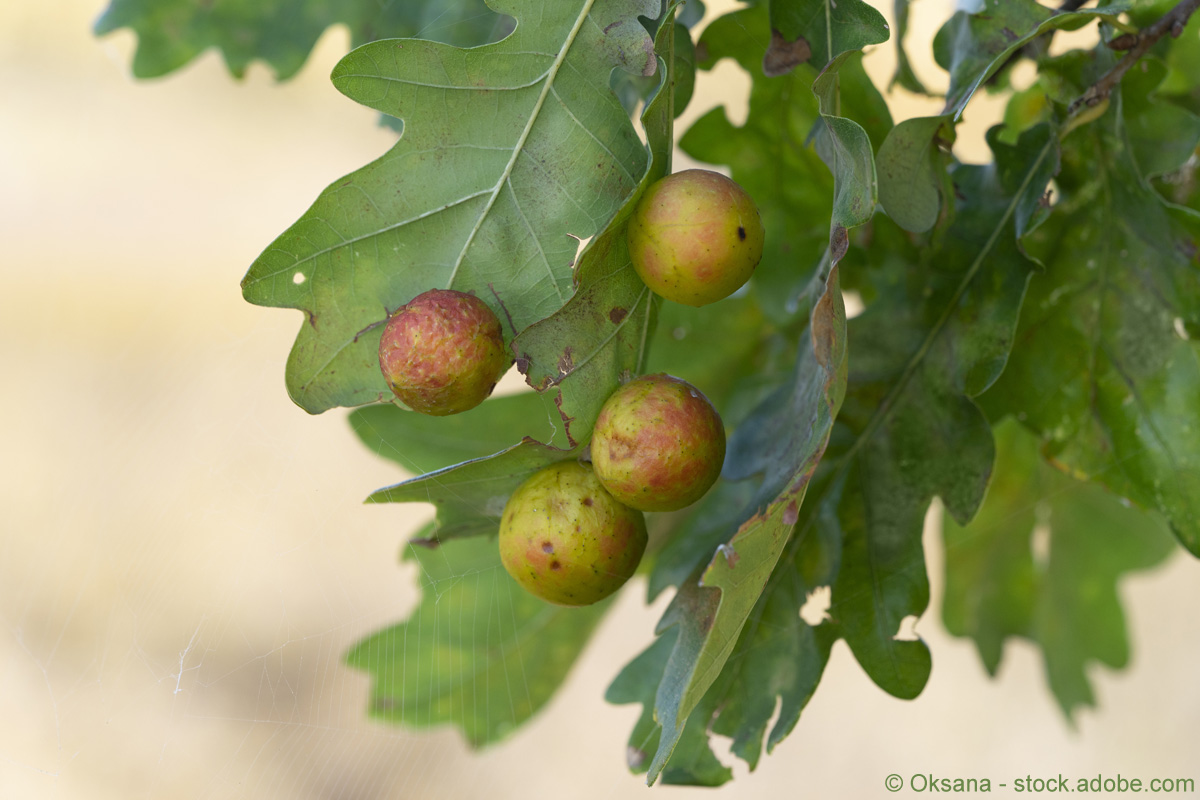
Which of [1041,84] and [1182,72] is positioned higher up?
[1041,84]

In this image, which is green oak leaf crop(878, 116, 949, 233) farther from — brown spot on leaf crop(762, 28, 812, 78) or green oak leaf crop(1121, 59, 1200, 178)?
green oak leaf crop(1121, 59, 1200, 178)

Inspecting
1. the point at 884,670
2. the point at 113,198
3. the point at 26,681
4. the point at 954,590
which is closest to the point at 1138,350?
the point at 884,670

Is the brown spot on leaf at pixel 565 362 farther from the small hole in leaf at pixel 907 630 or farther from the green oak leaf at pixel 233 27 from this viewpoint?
the green oak leaf at pixel 233 27

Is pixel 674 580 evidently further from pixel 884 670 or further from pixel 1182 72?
pixel 1182 72

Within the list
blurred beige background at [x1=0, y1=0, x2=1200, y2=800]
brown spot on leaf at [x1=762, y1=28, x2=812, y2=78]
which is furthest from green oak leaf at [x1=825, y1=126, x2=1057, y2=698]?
blurred beige background at [x1=0, y1=0, x2=1200, y2=800]

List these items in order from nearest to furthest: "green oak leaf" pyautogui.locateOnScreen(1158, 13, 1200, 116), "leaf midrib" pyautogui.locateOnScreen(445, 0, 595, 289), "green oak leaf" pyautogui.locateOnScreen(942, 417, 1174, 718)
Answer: "leaf midrib" pyautogui.locateOnScreen(445, 0, 595, 289) → "green oak leaf" pyautogui.locateOnScreen(1158, 13, 1200, 116) → "green oak leaf" pyautogui.locateOnScreen(942, 417, 1174, 718)

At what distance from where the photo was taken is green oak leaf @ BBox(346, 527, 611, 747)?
→ 986 millimetres

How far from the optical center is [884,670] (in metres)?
0.78

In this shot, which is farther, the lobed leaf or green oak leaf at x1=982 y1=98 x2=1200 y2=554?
green oak leaf at x1=982 y1=98 x2=1200 y2=554

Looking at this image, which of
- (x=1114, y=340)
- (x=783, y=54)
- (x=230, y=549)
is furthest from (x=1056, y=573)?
(x=230, y=549)

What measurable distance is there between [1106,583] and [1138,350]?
666mm

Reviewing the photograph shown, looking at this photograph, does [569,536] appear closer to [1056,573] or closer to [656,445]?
[656,445]

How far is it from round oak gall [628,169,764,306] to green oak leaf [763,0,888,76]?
0.44 feet

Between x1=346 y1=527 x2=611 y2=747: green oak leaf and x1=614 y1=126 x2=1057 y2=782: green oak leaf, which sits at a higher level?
x1=614 y1=126 x2=1057 y2=782: green oak leaf
